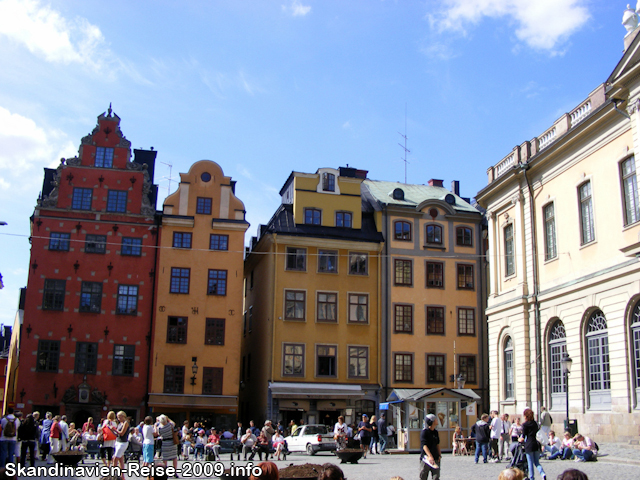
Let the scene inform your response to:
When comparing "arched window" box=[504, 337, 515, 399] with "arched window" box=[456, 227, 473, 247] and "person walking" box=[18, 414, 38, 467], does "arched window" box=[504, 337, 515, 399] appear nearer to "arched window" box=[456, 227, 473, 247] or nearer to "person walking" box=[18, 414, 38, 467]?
"arched window" box=[456, 227, 473, 247]

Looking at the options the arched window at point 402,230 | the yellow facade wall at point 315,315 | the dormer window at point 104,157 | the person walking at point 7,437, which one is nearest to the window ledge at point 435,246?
the arched window at point 402,230

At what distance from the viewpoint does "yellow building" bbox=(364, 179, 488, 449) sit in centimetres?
4456

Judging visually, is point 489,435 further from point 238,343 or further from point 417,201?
point 417,201

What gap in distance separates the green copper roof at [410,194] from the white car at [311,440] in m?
18.0

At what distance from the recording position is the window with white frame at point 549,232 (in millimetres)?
29909

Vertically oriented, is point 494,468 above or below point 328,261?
below

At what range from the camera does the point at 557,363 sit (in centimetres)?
2923

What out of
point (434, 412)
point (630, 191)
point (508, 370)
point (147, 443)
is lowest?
point (147, 443)

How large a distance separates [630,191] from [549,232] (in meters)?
6.08

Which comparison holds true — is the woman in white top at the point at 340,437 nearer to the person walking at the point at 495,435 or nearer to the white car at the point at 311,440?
the white car at the point at 311,440

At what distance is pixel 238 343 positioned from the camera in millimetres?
42062

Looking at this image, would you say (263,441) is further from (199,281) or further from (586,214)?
(199,281)

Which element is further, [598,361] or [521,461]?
[598,361]

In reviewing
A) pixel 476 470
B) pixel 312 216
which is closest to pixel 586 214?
pixel 476 470
